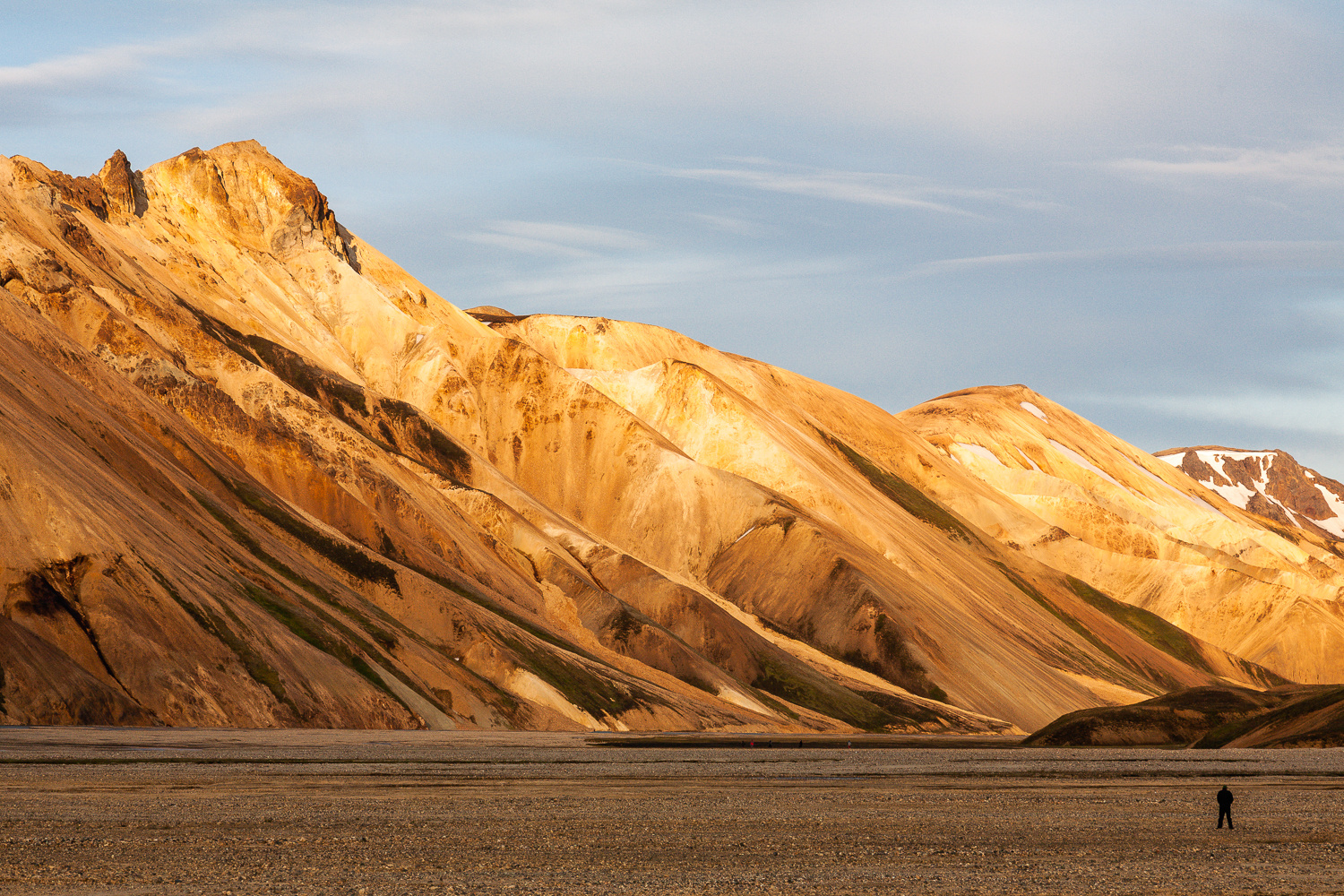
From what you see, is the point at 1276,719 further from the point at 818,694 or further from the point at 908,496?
the point at 908,496

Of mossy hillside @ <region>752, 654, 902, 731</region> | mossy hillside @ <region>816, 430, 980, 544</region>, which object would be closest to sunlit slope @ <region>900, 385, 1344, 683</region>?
mossy hillside @ <region>816, 430, 980, 544</region>

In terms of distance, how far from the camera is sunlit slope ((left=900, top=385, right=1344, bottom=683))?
152 meters

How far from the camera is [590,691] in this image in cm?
7412

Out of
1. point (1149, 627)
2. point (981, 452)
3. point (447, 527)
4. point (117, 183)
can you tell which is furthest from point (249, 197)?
point (981, 452)

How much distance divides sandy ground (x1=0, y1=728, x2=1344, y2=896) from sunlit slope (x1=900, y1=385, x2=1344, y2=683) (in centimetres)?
11623

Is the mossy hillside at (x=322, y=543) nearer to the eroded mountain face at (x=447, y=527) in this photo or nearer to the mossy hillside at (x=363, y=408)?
the eroded mountain face at (x=447, y=527)

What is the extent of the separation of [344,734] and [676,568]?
58.9 metres

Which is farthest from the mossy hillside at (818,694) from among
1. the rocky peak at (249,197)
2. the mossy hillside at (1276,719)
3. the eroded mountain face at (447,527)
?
the rocky peak at (249,197)

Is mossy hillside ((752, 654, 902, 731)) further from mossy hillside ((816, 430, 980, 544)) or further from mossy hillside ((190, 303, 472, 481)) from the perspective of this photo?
mossy hillside ((816, 430, 980, 544))

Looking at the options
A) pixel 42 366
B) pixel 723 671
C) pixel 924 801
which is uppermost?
pixel 42 366

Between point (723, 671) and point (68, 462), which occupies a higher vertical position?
point (68, 462)

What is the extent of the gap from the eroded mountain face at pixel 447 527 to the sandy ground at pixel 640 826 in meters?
17.9

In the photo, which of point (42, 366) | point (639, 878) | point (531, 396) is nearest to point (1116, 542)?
point (531, 396)

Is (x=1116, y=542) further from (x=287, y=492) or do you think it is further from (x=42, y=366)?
(x=42, y=366)
